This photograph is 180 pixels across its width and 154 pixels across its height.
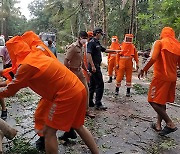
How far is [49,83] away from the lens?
3.40 metres

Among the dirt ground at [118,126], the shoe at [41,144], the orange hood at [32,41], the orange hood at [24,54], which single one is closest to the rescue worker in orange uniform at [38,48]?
the orange hood at [32,41]

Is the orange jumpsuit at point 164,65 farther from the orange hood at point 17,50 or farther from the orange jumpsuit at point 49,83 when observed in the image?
the orange hood at point 17,50

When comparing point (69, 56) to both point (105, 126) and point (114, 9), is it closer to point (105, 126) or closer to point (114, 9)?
point (105, 126)

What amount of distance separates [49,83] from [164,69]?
8.48 ft

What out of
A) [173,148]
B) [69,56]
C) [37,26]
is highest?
[69,56]

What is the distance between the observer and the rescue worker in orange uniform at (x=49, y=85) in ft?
10.7

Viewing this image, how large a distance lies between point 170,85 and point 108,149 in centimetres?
165

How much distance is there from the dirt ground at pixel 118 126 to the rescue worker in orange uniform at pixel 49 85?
1.16 metres

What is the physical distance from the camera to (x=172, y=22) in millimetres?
13586

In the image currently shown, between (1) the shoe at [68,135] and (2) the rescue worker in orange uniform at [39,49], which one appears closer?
(2) the rescue worker in orange uniform at [39,49]

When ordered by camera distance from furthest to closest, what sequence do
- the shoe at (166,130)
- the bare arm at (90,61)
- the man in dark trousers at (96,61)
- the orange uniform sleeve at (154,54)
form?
the man in dark trousers at (96,61) → the bare arm at (90,61) → the shoe at (166,130) → the orange uniform sleeve at (154,54)

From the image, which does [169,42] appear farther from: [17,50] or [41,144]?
[17,50]

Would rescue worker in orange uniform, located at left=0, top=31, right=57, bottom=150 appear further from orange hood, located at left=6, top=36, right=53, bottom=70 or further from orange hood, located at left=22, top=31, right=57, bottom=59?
orange hood, located at left=6, top=36, right=53, bottom=70

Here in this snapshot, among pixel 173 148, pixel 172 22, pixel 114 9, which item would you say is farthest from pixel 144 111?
pixel 114 9
